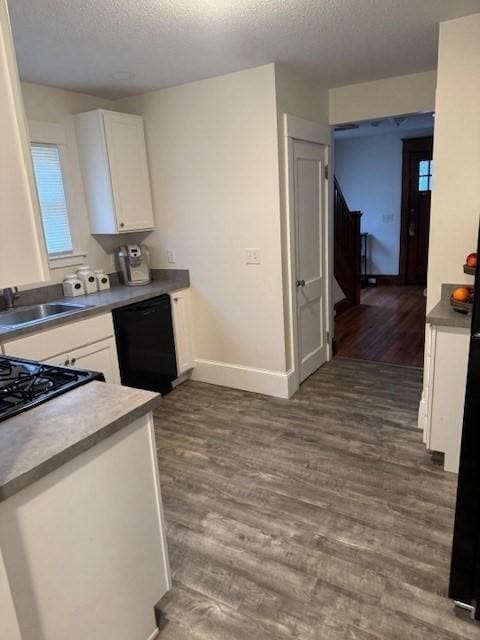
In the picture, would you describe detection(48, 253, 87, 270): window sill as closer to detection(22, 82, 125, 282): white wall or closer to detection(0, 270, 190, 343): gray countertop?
detection(22, 82, 125, 282): white wall

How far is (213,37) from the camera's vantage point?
244cm

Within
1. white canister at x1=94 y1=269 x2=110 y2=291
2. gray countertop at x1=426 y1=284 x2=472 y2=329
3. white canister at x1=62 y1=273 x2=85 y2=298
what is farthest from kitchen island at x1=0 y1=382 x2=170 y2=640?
white canister at x1=94 y1=269 x2=110 y2=291

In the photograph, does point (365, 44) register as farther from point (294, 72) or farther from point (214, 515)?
point (214, 515)

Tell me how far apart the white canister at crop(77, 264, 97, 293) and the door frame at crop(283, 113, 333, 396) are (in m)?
1.54

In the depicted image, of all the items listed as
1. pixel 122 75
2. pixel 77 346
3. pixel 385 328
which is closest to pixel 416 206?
pixel 385 328

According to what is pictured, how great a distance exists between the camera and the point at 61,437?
48.3 inches

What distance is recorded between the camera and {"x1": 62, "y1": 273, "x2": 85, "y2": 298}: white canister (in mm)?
3336

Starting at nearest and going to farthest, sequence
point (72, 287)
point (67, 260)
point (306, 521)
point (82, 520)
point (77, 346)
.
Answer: point (82, 520)
point (306, 521)
point (77, 346)
point (72, 287)
point (67, 260)

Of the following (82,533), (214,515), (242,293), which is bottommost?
(214,515)

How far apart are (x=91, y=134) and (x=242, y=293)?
1686 mm

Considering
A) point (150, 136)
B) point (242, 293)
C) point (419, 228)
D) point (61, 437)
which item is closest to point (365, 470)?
point (242, 293)

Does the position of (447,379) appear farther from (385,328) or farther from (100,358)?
(385,328)

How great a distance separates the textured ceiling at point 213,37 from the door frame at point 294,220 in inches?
15.8

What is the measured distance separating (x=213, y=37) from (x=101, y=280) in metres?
1.92
